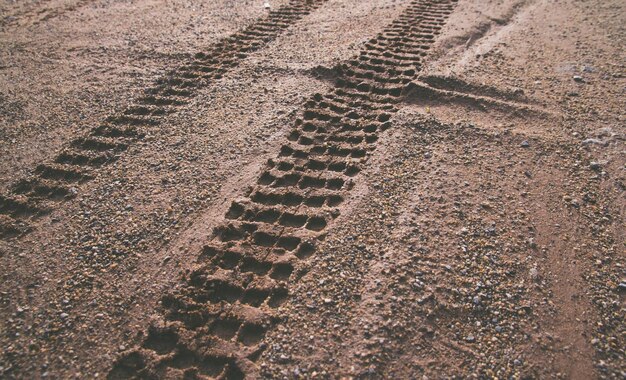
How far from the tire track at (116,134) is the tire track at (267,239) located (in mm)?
1355

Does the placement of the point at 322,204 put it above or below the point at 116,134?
below

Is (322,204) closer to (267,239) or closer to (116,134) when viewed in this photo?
(267,239)

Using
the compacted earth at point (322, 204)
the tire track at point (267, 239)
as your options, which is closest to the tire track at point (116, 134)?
the compacted earth at point (322, 204)

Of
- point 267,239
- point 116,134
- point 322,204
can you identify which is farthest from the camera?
point 116,134

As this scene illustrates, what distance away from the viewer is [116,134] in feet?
13.6

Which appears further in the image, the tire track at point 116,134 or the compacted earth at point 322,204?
the tire track at point 116,134

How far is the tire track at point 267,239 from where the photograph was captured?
7.92ft

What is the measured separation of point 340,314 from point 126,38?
5079 millimetres

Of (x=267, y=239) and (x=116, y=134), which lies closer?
(x=267, y=239)

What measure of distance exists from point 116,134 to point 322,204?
2202 millimetres

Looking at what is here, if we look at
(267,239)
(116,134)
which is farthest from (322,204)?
(116,134)

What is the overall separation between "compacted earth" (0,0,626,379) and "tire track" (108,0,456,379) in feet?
0.04

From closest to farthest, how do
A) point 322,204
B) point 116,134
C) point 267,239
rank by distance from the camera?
point 267,239 → point 322,204 → point 116,134

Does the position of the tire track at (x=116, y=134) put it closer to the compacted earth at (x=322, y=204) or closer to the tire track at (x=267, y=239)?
the compacted earth at (x=322, y=204)
